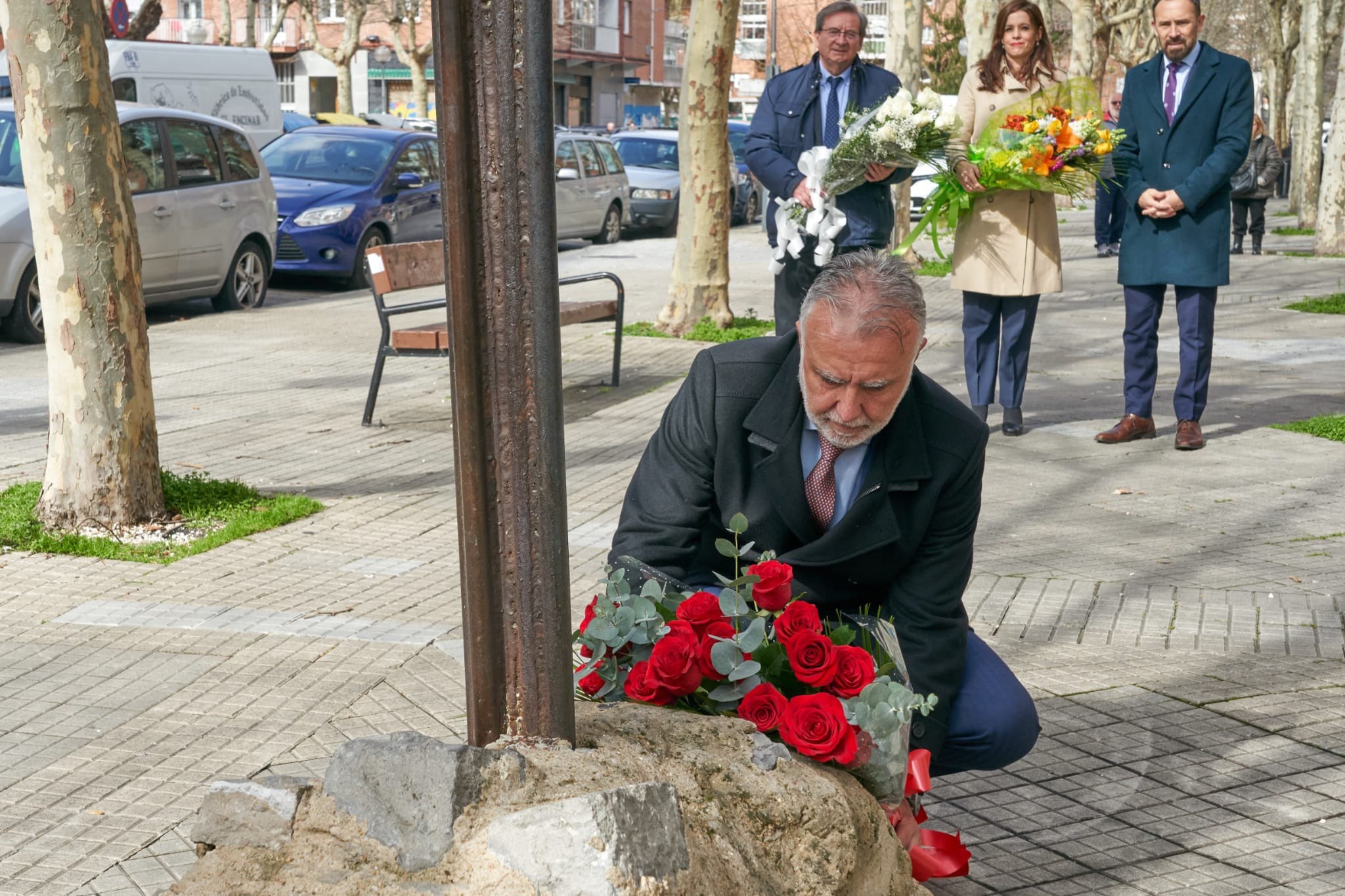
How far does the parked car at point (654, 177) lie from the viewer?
2466cm

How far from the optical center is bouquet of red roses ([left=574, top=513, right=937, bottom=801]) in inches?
106

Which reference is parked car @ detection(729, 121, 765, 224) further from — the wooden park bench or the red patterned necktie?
the red patterned necktie

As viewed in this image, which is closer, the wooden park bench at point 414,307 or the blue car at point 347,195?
the wooden park bench at point 414,307

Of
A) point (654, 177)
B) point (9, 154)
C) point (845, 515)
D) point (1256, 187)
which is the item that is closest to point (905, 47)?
point (1256, 187)

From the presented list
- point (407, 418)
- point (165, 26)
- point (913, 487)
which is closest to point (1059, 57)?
point (165, 26)

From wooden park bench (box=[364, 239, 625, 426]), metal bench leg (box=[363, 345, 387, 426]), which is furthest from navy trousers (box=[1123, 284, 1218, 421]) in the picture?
metal bench leg (box=[363, 345, 387, 426])

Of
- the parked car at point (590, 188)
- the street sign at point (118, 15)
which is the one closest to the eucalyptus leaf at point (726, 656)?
the parked car at point (590, 188)

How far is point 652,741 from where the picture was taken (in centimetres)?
262

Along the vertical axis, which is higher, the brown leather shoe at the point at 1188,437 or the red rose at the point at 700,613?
the red rose at the point at 700,613

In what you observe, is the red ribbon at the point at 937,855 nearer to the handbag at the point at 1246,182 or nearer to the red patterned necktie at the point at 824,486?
the red patterned necktie at the point at 824,486

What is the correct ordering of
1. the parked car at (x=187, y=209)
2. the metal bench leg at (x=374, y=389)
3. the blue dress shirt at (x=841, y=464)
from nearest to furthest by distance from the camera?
the blue dress shirt at (x=841, y=464)
the metal bench leg at (x=374, y=389)
the parked car at (x=187, y=209)

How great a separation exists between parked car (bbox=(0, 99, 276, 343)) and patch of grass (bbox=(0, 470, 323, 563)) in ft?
17.9

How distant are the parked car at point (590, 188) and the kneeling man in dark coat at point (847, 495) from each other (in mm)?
17905

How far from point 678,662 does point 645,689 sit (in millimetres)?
102
